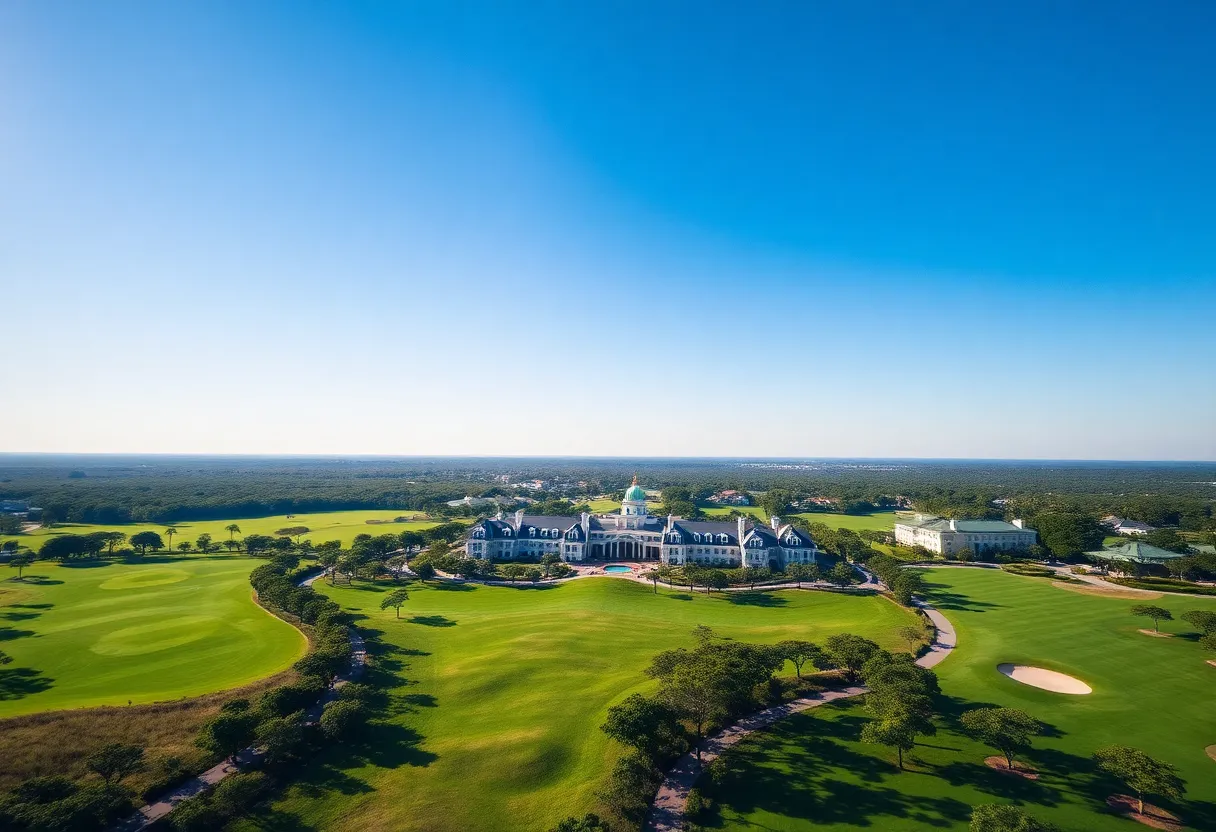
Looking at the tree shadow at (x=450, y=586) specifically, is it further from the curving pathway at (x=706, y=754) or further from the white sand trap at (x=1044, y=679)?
the white sand trap at (x=1044, y=679)

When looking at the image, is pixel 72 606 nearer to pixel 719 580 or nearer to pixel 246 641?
pixel 246 641

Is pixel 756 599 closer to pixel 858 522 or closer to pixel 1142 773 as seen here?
pixel 1142 773

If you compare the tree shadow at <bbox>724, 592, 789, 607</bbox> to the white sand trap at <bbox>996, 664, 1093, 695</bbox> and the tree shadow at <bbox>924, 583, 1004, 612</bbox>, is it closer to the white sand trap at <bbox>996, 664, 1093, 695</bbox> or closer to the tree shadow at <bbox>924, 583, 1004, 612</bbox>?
the tree shadow at <bbox>924, 583, 1004, 612</bbox>

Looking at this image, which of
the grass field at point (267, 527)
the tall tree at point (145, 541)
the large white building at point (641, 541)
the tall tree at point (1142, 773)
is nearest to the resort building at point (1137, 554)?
the large white building at point (641, 541)

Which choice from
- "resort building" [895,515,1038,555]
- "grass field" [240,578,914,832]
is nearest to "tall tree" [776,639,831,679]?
"grass field" [240,578,914,832]

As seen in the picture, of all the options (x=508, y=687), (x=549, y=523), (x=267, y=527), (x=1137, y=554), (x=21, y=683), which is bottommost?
(x=508, y=687)

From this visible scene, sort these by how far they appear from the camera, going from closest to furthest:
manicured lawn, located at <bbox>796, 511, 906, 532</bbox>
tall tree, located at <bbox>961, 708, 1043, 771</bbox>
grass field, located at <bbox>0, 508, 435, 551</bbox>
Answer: tall tree, located at <bbox>961, 708, 1043, 771</bbox>, grass field, located at <bbox>0, 508, 435, 551</bbox>, manicured lawn, located at <bbox>796, 511, 906, 532</bbox>

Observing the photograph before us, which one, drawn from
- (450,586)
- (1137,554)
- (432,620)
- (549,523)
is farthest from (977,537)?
(432,620)
